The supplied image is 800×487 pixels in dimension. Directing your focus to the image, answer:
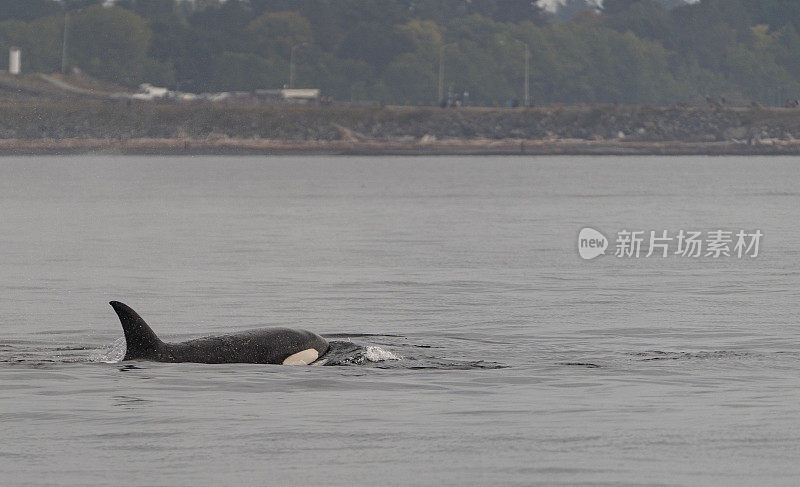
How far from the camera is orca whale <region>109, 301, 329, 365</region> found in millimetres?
23609

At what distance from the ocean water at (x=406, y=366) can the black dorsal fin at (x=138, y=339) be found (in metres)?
0.24

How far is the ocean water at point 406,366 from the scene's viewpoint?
56.4 ft

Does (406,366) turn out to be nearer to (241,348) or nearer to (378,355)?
(378,355)

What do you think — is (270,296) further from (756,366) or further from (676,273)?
(756,366)

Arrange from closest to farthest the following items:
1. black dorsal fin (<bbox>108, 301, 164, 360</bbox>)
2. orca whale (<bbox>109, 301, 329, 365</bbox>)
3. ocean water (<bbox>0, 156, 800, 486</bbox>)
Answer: ocean water (<bbox>0, 156, 800, 486</bbox>)
black dorsal fin (<bbox>108, 301, 164, 360</bbox>)
orca whale (<bbox>109, 301, 329, 365</bbox>)

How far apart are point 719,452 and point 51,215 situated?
66337 mm

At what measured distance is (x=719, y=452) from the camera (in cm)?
1756

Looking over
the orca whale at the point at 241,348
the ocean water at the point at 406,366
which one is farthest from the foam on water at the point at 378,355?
the orca whale at the point at 241,348

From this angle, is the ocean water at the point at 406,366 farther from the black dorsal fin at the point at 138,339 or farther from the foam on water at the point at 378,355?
the black dorsal fin at the point at 138,339

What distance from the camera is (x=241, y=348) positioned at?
23.6 m

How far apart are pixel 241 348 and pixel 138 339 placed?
161cm

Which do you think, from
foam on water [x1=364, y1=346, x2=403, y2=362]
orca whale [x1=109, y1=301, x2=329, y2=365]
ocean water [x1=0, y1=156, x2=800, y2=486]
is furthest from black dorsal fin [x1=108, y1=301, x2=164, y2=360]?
foam on water [x1=364, y1=346, x2=403, y2=362]

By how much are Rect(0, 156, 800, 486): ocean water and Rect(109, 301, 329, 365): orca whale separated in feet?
0.70

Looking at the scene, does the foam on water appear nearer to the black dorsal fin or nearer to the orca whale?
the orca whale
